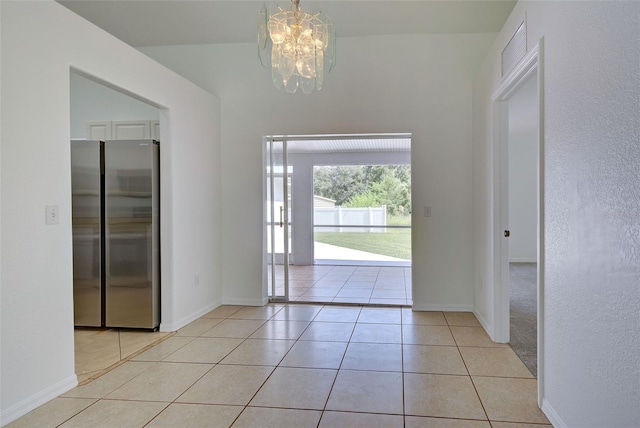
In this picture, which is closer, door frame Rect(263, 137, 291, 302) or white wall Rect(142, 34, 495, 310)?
white wall Rect(142, 34, 495, 310)

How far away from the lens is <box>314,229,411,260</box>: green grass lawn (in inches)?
370

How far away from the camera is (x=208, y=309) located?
4617 mm

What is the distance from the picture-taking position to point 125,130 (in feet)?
15.1

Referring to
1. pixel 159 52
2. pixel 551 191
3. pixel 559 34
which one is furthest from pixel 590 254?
pixel 159 52

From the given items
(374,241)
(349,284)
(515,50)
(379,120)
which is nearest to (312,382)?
(515,50)

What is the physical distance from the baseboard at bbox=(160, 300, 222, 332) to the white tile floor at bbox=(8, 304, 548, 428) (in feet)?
0.33

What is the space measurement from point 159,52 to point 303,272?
429 centimetres

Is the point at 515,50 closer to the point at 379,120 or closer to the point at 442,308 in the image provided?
the point at 379,120

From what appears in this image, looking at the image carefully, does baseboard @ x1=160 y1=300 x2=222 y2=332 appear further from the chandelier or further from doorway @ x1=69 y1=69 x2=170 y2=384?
the chandelier

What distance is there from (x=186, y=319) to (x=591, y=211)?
3562mm

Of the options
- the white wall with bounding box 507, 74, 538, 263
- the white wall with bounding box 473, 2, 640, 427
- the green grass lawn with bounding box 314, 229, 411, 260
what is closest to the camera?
the white wall with bounding box 473, 2, 640, 427

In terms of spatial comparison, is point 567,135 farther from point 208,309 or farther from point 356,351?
point 208,309

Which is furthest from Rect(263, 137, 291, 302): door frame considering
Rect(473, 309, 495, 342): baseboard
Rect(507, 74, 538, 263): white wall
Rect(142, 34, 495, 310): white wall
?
Rect(507, 74, 538, 263): white wall

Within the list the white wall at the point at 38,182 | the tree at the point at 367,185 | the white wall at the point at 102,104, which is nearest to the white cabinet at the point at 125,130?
the white wall at the point at 102,104
